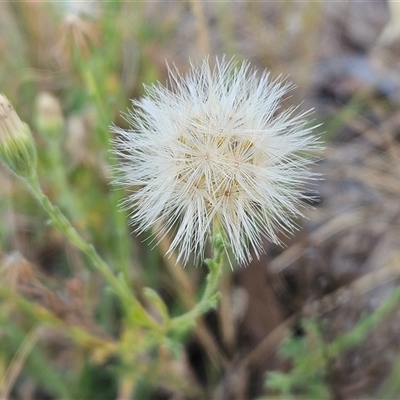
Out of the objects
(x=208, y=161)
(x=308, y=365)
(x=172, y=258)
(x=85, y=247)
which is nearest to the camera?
(x=208, y=161)

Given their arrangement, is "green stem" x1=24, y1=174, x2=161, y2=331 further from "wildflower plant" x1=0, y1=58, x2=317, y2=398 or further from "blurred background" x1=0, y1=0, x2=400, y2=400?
"blurred background" x1=0, y1=0, x2=400, y2=400

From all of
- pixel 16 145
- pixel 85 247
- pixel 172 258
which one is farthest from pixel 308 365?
pixel 16 145

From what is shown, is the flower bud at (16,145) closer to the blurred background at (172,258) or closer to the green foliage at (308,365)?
the blurred background at (172,258)

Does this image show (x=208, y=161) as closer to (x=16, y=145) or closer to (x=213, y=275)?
(x=213, y=275)

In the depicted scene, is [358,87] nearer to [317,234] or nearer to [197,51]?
[197,51]

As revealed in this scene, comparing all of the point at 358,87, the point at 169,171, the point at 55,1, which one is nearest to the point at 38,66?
the point at 55,1

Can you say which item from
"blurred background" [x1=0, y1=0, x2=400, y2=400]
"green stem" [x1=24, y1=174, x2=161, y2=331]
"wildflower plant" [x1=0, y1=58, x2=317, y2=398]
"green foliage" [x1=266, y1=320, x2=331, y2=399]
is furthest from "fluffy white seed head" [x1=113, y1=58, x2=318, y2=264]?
"green foliage" [x1=266, y1=320, x2=331, y2=399]
